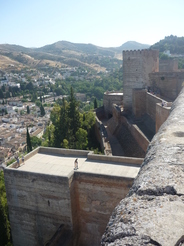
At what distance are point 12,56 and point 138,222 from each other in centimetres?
16611

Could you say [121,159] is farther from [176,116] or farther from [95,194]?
[176,116]

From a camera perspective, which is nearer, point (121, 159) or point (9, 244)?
point (121, 159)

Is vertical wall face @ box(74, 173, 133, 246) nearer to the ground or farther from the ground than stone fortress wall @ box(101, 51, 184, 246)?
nearer to the ground

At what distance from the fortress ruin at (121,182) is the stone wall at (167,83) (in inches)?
2.4

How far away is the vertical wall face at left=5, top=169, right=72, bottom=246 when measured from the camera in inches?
333

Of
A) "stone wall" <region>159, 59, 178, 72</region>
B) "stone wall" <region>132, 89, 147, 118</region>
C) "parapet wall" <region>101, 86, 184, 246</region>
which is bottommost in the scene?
"stone wall" <region>132, 89, 147, 118</region>

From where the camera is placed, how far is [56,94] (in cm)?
8712

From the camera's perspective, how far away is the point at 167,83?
17.8 metres

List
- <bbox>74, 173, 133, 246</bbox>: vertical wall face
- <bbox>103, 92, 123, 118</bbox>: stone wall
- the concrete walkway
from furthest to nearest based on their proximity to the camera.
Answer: <bbox>103, 92, 123, 118</bbox>: stone wall → the concrete walkway → <bbox>74, 173, 133, 246</bbox>: vertical wall face

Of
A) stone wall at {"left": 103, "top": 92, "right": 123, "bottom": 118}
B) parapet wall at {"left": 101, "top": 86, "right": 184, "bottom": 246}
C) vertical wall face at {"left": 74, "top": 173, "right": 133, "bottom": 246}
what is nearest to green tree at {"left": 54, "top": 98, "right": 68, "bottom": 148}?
stone wall at {"left": 103, "top": 92, "right": 123, "bottom": 118}

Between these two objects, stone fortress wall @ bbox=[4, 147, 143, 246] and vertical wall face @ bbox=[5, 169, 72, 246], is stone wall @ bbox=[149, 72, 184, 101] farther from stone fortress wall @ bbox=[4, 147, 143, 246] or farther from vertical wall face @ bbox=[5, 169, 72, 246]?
vertical wall face @ bbox=[5, 169, 72, 246]

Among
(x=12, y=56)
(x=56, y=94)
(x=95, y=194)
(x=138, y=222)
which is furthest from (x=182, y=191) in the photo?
(x=12, y=56)

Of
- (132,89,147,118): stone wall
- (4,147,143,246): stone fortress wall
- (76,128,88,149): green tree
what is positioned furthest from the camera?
(132,89,147,118): stone wall

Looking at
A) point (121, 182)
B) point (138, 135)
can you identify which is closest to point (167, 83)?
Result: point (138, 135)
